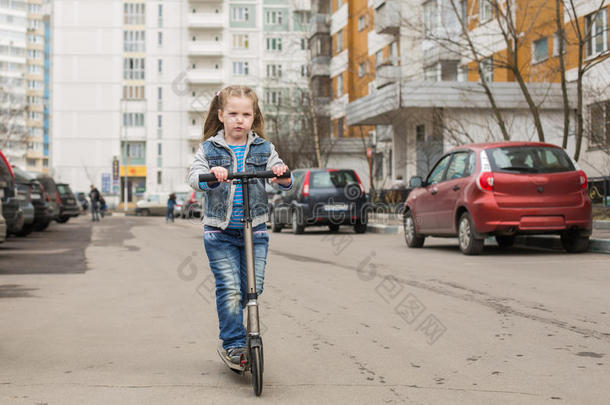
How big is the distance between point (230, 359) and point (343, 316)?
2664 millimetres

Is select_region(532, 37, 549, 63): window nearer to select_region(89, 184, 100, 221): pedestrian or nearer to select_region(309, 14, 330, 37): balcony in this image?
select_region(89, 184, 100, 221): pedestrian

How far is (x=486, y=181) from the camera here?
40.7 ft

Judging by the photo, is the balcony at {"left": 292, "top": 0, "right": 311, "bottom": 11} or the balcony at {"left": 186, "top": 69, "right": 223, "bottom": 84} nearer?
the balcony at {"left": 292, "top": 0, "right": 311, "bottom": 11}

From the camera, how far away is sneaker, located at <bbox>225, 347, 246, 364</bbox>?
4570 mm

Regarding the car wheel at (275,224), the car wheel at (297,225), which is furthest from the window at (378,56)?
the car wheel at (297,225)

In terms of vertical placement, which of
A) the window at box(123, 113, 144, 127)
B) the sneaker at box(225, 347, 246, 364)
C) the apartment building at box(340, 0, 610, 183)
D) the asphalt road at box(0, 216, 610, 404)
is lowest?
the asphalt road at box(0, 216, 610, 404)

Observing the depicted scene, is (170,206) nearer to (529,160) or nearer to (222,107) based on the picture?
(529,160)

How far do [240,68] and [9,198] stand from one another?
230 feet

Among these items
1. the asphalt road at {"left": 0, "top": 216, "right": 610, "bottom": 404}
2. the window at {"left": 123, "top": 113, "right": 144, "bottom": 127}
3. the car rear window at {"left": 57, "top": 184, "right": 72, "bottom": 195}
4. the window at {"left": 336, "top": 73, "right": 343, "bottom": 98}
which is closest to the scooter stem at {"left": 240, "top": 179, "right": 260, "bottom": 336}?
the asphalt road at {"left": 0, "top": 216, "right": 610, "bottom": 404}

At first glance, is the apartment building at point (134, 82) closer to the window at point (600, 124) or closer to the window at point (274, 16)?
the window at point (274, 16)

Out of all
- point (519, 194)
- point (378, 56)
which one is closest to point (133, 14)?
point (378, 56)

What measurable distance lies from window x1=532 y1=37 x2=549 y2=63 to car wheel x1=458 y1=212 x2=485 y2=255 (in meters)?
20.1

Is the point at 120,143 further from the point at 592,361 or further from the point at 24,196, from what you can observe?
the point at 592,361

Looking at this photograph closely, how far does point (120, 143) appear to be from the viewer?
274 feet
